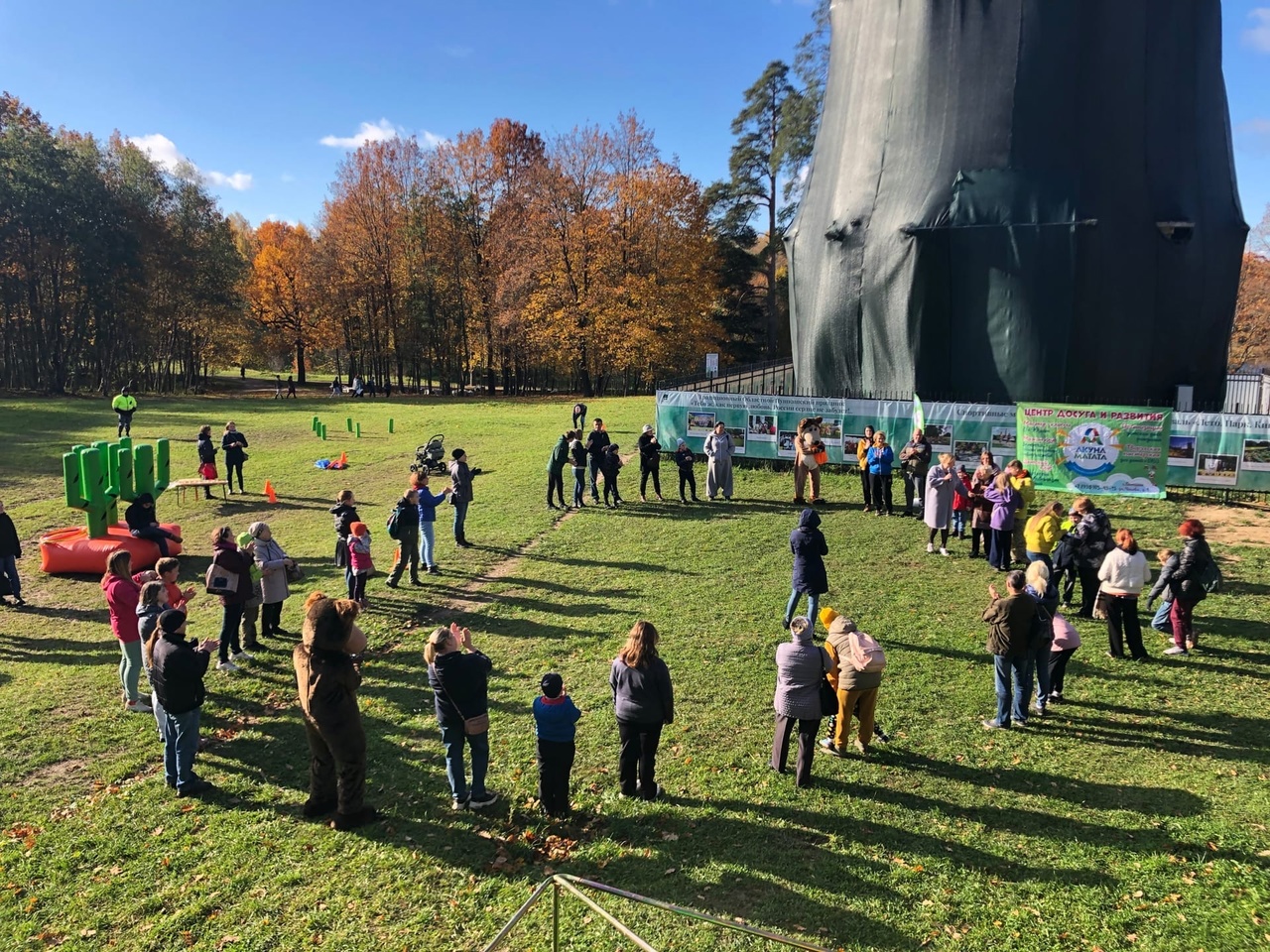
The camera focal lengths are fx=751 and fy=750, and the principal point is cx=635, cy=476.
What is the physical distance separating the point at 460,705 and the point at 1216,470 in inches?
690

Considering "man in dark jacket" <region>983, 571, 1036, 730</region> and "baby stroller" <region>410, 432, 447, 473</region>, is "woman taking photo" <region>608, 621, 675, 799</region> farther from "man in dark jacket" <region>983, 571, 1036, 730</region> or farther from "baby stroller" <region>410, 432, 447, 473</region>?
"baby stroller" <region>410, 432, 447, 473</region>

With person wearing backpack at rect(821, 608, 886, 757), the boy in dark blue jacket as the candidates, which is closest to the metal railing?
the boy in dark blue jacket

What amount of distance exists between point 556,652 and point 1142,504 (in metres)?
13.8

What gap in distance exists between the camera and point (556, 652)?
30.9 ft

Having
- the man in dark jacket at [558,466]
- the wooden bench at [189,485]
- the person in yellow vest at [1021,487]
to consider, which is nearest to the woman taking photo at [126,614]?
the man in dark jacket at [558,466]

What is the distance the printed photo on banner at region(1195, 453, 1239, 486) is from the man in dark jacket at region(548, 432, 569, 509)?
13780mm

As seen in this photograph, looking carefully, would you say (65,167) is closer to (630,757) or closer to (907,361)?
(907,361)

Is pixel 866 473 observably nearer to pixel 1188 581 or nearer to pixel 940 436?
pixel 940 436

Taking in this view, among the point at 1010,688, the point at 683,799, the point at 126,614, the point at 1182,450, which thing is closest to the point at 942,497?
the point at 1010,688

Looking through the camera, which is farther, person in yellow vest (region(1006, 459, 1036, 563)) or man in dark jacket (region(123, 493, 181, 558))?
person in yellow vest (region(1006, 459, 1036, 563))

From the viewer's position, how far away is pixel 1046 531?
34.4 feet

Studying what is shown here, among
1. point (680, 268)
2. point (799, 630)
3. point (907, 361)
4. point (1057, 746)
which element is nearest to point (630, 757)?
point (799, 630)

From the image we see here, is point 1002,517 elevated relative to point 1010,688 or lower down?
elevated

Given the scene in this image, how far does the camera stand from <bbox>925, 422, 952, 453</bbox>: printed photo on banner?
1811cm
